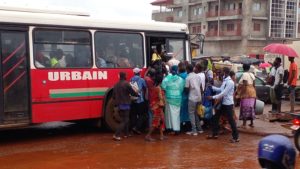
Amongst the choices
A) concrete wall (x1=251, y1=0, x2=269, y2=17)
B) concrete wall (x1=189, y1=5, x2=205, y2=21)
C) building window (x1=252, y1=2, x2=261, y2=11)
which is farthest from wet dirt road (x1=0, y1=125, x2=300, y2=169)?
concrete wall (x1=189, y1=5, x2=205, y2=21)

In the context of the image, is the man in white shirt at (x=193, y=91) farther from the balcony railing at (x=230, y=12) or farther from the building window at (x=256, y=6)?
the building window at (x=256, y=6)

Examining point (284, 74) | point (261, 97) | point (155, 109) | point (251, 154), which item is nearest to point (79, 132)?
point (155, 109)

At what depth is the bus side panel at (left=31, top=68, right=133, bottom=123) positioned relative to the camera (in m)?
9.32

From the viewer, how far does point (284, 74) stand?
14.3 m

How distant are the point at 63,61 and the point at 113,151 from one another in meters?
2.48

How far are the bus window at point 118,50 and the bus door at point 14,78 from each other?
6.11ft

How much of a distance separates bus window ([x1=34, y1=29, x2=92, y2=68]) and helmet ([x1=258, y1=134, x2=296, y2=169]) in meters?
7.71

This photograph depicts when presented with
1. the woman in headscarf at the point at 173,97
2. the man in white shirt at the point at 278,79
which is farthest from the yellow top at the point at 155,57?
the man in white shirt at the point at 278,79

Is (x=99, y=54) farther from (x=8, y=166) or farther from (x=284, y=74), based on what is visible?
(x=284, y=74)

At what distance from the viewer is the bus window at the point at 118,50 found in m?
10.5

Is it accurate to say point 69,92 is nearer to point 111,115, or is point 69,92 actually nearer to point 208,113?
point 111,115

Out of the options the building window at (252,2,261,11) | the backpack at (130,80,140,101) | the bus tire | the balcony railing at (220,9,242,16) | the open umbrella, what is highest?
the building window at (252,2,261,11)

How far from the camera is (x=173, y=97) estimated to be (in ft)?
33.9

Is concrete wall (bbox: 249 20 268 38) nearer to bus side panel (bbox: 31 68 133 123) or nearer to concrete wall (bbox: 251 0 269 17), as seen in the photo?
concrete wall (bbox: 251 0 269 17)
